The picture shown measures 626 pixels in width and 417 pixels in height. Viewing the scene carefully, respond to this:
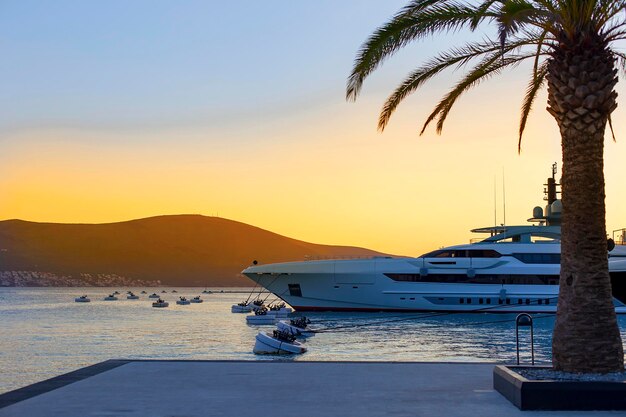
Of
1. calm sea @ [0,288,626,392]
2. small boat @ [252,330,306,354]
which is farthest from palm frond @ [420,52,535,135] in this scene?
small boat @ [252,330,306,354]

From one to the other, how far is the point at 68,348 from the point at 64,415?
45.0m

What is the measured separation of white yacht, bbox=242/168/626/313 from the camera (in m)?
69.4

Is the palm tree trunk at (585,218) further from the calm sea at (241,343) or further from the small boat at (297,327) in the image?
the small boat at (297,327)

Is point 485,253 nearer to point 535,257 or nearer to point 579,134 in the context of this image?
point 535,257

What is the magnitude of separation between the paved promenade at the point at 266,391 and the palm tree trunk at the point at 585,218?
4.94ft

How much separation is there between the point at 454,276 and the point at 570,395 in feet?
201

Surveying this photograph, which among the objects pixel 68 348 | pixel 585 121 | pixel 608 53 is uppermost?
pixel 608 53

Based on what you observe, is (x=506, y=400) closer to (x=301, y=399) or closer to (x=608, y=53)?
(x=301, y=399)

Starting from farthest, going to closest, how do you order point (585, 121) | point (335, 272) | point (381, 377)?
1. point (335, 272)
2. point (381, 377)
3. point (585, 121)

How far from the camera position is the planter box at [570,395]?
32.3 ft

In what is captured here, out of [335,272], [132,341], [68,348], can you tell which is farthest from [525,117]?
[335,272]

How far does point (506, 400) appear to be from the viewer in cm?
1055

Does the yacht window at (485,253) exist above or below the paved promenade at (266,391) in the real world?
above

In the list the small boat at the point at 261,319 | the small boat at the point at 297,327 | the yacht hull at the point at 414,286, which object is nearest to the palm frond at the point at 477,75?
the small boat at the point at 297,327
